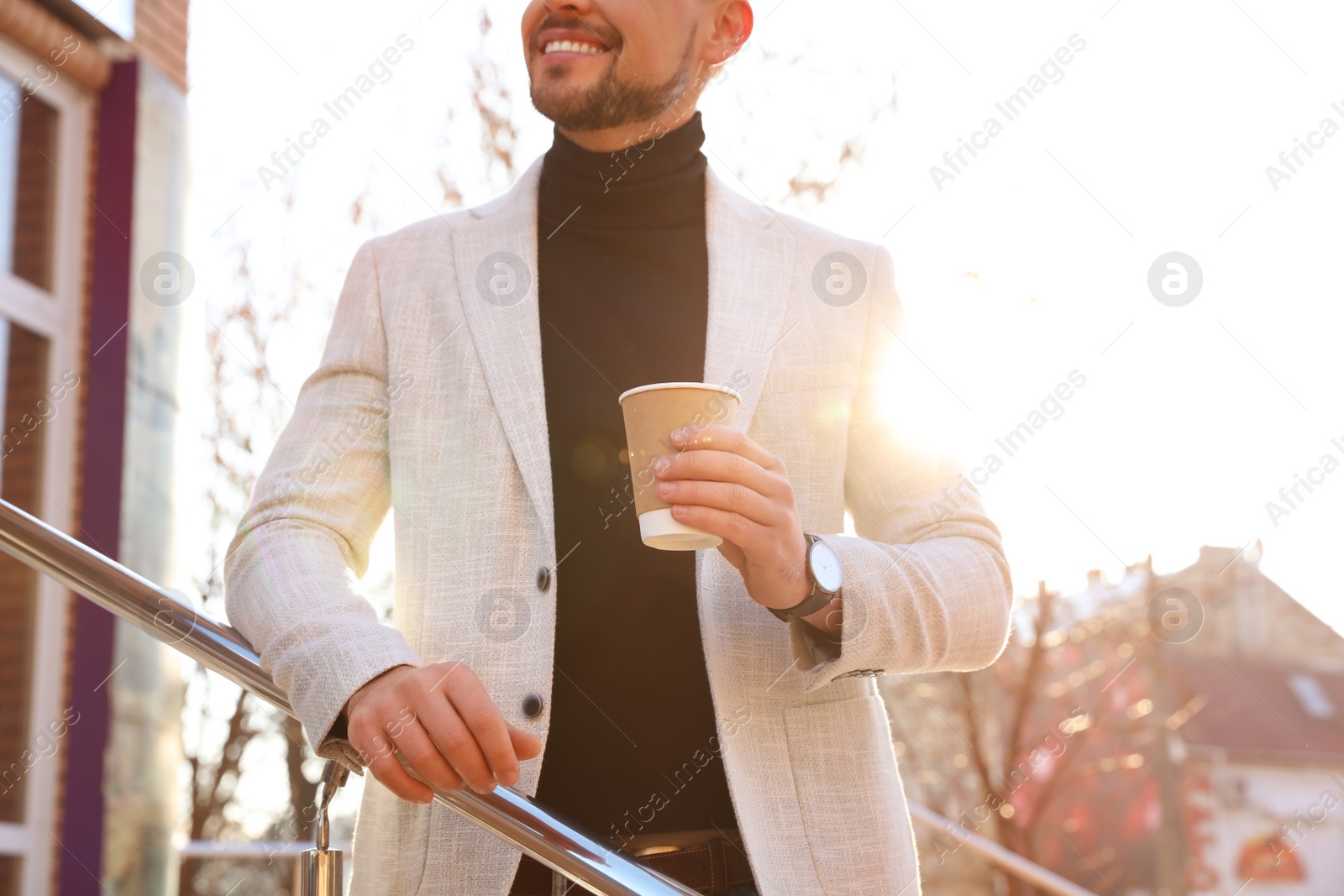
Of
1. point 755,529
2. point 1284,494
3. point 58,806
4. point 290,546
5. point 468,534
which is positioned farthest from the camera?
point 1284,494

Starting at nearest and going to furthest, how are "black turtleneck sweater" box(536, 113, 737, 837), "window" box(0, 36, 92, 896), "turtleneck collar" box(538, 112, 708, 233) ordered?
"black turtleneck sweater" box(536, 113, 737, 837)
"turtleneck collar" box(538, 112, 708, 233)
"window" box(0, 36, 92, 896)

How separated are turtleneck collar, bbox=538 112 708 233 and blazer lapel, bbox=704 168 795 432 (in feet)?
0.19

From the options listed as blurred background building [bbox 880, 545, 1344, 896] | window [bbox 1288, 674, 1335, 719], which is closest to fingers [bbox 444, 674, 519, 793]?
blurred background building [bbox 880, 545, 1344, 896]

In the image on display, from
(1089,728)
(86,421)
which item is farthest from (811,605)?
(1089,728)

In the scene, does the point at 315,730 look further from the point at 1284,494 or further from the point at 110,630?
the point at 1284,494

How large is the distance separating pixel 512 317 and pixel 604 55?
0.49m

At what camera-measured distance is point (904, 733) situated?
1174 centimetres

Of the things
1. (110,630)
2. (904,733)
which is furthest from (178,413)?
(904,733)

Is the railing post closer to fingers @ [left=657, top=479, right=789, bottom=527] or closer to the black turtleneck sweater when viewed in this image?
the black turtleneck sweater

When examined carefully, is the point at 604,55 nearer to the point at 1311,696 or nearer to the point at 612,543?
the point at 612,543

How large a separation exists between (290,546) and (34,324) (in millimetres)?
4279

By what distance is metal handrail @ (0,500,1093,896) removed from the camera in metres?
1.39

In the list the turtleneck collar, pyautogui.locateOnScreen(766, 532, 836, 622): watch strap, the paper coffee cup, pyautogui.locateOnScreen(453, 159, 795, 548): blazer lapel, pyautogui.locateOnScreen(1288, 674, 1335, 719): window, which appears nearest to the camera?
the paper coffee cup

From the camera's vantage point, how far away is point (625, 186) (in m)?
2.13
